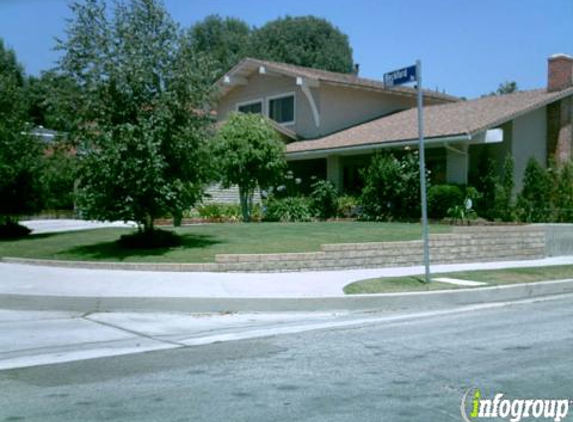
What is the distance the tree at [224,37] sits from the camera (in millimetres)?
65438

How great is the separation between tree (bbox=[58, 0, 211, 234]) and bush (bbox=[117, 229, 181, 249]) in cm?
61

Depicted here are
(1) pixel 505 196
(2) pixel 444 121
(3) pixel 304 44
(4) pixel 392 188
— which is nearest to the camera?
(1) pixel 505 196

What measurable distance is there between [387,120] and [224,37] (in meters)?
45.9

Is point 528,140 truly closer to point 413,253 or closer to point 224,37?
point 413,253

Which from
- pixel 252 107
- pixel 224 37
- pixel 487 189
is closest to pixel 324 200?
pixel 487 189

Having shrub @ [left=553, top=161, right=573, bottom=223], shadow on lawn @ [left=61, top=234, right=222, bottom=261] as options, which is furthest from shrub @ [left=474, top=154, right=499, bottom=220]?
shadow on lawn @ [left=61, top=234, right=222, bottom=261]

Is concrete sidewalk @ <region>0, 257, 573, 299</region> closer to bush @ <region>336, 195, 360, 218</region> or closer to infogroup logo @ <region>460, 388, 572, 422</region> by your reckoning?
infogroup logo @ <region>460, 388, 572, 422</region>

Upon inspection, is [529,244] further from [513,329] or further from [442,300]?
[513,329]

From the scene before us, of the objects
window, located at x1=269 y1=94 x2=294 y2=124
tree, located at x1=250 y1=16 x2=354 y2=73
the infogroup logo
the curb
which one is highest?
tree, located at x1=250 y1=16 x2=354 y2=73

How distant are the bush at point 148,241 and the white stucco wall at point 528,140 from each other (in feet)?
44.3

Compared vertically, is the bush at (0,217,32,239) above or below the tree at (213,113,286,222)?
below

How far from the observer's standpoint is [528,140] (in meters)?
24.1

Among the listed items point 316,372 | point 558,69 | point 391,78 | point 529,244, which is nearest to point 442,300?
point 391,78

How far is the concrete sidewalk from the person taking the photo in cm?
1072
